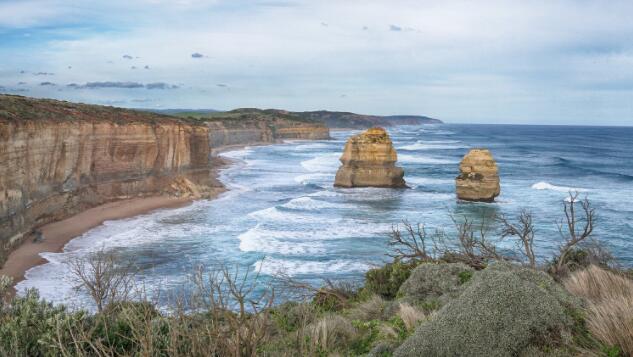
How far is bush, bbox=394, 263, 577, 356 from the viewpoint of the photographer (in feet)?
21.0

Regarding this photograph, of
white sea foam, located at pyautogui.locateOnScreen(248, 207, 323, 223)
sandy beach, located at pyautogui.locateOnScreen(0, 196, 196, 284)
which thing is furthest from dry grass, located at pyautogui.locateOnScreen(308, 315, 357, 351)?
white sea foam, located at pyautogui.locateOnScreen(248, 207, 323, 223)

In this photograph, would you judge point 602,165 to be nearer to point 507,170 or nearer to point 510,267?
point 507,170

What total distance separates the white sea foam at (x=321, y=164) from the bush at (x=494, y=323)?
5689 cm

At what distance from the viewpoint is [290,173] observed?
199 ft

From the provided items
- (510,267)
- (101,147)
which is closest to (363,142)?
(101,147)

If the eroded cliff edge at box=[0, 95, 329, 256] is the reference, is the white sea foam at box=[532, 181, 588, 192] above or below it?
below

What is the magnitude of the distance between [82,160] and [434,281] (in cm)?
3133

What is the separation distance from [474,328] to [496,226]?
85.2 feet

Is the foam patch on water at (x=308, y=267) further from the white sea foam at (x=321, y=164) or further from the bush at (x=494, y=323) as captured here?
the white sea foam at (x=321, y=164)

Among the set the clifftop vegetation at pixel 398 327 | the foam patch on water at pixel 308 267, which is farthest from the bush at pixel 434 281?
the foam patch on water at pixel 308 267

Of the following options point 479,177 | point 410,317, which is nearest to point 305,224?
point 479,177

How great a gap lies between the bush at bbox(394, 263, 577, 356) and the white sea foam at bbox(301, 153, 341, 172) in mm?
56889

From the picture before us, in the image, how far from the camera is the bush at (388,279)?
43.2ft

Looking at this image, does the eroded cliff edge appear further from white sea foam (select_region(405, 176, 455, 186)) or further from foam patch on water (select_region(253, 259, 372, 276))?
white sea foam (select_region(405, 176, 455, 186))
